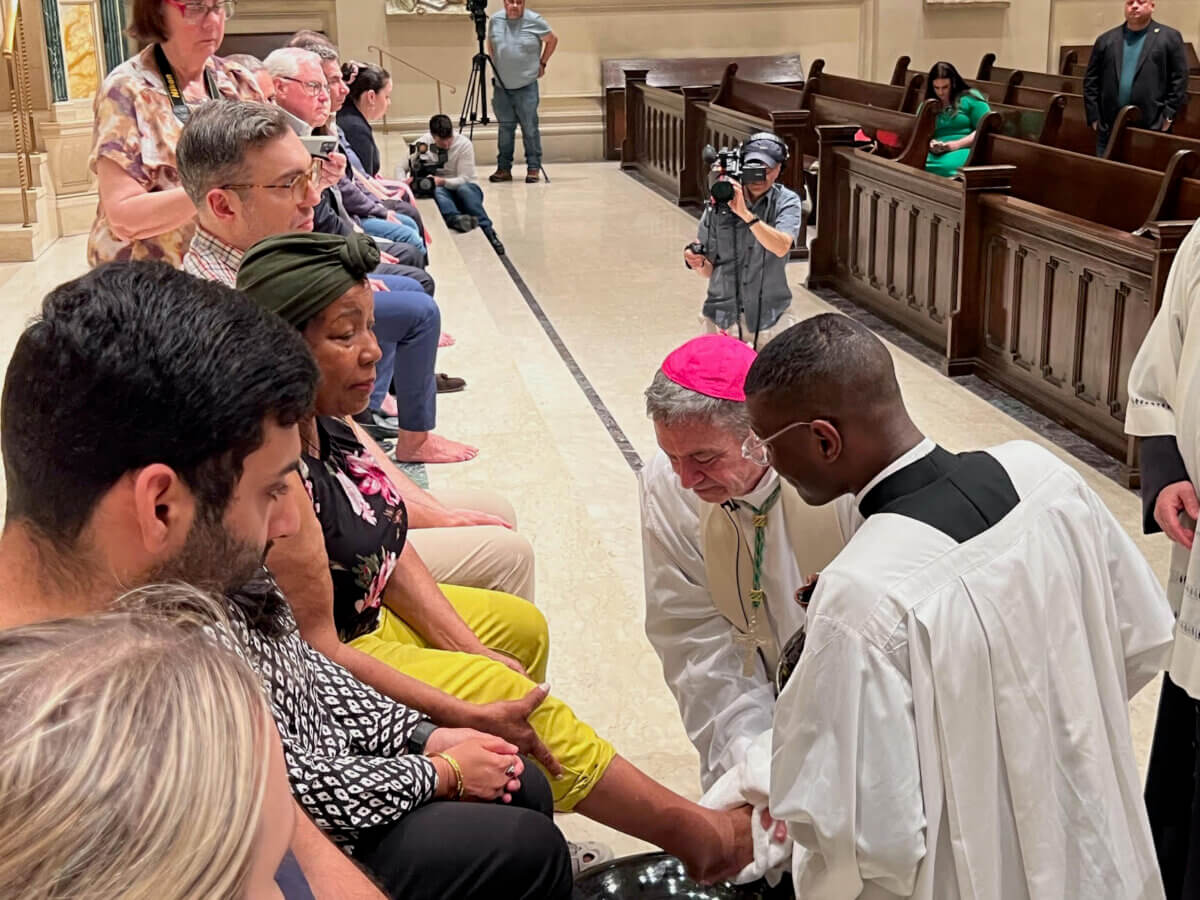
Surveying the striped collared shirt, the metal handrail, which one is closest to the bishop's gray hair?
the striped collared shirt

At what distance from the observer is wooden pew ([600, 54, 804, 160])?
14.2m

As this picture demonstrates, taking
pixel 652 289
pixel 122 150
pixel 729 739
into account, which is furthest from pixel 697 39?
pixel 729 739

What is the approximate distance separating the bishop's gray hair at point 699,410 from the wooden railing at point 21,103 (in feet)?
23.9

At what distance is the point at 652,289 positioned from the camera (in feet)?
28.0

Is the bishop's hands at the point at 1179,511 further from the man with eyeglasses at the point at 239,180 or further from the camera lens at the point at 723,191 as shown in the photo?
the camera lens at the point at 723,191

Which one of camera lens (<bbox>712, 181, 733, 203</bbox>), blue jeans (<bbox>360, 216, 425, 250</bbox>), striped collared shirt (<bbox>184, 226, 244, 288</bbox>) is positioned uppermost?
striped collared shirt (<bbox>184, 226, 244, 288</bbox>)

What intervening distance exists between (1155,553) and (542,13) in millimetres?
11312

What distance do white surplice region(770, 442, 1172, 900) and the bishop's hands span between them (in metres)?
0.72

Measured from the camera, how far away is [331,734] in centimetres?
208

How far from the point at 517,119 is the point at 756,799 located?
11548 mm

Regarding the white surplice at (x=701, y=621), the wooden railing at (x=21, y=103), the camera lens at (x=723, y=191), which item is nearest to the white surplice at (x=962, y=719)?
the white surplice at (x=701, y=621)

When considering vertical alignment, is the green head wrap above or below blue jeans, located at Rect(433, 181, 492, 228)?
above

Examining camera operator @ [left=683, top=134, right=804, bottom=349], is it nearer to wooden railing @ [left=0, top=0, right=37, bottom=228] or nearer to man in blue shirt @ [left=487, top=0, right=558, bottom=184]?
wooden railing @ [left=0, top=0, right=37, bottom=228]

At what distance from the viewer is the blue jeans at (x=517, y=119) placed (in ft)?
42.7
